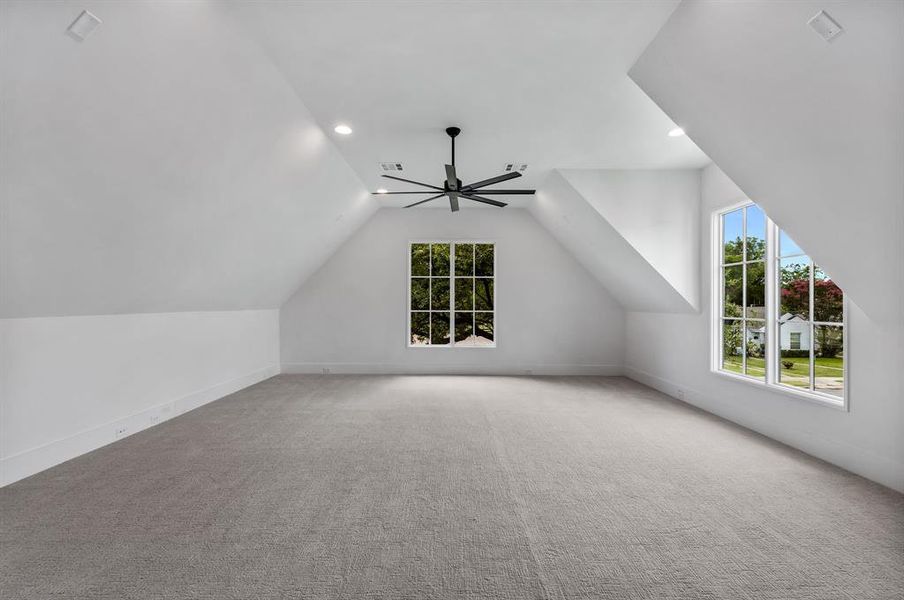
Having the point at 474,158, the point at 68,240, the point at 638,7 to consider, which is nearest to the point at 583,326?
the point at 474,158

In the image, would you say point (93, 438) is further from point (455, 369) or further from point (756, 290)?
point (756, 290)

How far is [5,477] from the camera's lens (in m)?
2.85

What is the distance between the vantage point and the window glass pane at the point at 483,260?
7.53 m

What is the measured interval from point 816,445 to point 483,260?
5.22 meters

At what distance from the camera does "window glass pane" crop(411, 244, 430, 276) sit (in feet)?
24.8

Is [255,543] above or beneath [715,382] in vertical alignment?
beneath

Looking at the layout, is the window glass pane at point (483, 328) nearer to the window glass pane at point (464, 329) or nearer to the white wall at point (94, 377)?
the window glass pane at point (464, 329)

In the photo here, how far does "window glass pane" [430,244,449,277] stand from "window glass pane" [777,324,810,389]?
502cm

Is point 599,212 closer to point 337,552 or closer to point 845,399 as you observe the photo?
point 845,399

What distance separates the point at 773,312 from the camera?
4066 millimetres

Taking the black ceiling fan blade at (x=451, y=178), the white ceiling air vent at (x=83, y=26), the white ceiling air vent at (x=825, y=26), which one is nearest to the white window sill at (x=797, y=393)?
the white ceiling air vent at (x=825, y=26)

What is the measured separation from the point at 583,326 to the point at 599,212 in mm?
2664

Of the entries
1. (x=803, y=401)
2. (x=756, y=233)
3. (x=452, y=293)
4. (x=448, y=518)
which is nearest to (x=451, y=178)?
(x=448, y=518)

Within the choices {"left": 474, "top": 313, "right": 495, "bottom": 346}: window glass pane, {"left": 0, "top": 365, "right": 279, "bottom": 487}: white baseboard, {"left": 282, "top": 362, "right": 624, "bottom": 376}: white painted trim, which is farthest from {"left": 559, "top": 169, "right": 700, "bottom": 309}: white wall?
{"left": 0, "top": 365, "right": 279, "bottom": 487}: white baseboard
